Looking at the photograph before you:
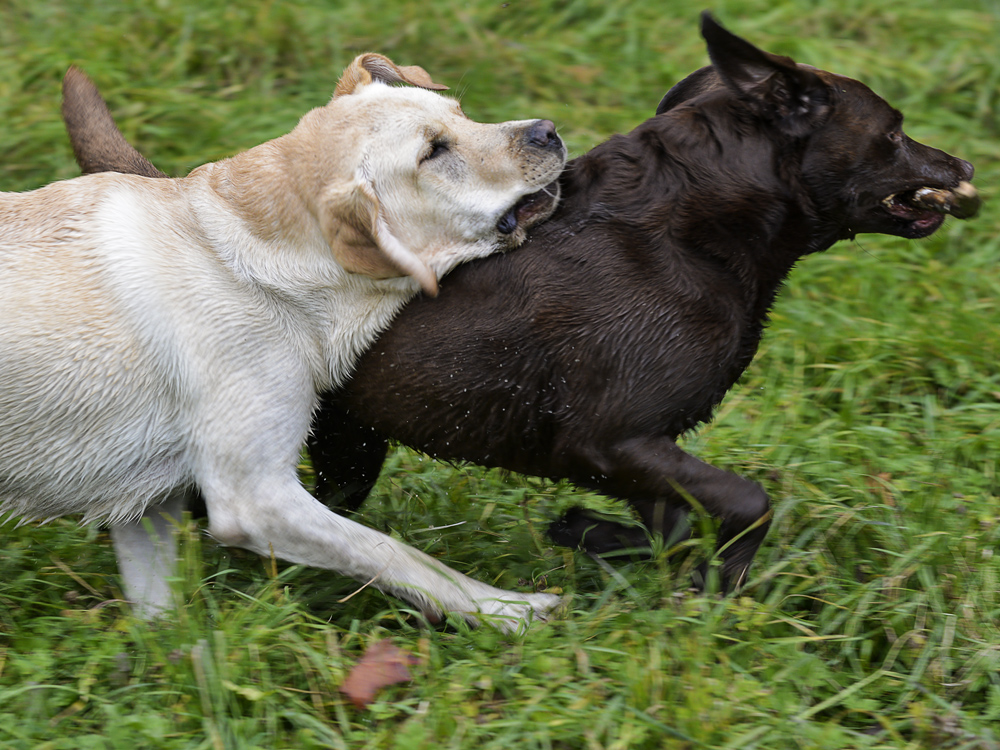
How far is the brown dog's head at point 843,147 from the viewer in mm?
3584

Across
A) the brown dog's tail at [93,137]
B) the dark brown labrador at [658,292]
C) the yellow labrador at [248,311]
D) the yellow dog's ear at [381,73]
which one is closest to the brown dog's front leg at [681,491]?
the dark brown labrador at [658,292]

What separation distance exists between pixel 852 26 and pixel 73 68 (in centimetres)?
470

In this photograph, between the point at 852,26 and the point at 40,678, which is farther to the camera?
the point at 852,26

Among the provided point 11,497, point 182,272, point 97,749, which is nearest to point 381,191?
point 182,272

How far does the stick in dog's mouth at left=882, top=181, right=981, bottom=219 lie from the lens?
373 centimetres

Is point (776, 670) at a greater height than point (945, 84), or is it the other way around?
point (945, 84)

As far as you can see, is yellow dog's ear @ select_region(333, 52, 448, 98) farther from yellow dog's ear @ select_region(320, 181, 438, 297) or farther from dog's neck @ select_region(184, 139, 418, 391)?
yellow dog's ear @ select_region(320, 181, 438, 297)

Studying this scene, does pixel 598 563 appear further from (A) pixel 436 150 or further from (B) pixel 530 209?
(A) pixel 436 150

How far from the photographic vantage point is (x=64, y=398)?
3508 mm

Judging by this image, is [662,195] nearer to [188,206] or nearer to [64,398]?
[188,206]

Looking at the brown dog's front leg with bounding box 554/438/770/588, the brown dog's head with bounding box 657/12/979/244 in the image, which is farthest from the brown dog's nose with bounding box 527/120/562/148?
the brown dog's front leg with bounding box 554/438/770/588

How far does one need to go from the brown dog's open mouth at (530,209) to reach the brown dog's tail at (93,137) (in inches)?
57.4

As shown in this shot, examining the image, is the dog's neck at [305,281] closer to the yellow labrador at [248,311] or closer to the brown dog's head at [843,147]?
the yellow labrador at [248,311]

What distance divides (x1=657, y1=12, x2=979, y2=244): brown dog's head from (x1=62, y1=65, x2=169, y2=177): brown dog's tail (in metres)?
1.99
